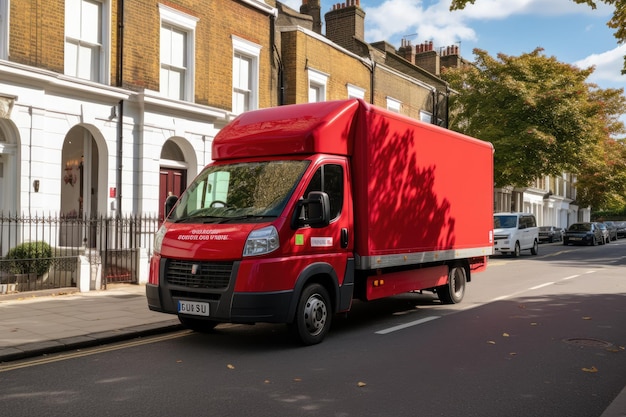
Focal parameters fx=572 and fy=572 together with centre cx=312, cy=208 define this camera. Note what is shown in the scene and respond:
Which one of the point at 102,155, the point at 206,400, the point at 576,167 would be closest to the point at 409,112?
the point at 576,167

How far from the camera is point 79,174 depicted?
1520cm

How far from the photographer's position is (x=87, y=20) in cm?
1368

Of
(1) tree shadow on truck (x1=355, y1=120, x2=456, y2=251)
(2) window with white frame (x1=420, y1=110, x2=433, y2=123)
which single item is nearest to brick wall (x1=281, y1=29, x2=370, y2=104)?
(2) window with white frame (x1=420, y1=110, x2=433, y2=123)

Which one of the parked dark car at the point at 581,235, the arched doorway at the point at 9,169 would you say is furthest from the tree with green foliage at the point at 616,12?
the parked dark car at the point at 581,235

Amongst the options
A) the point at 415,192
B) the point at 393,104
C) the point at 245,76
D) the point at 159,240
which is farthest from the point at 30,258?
the point at 393,104

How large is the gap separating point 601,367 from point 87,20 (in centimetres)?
1293

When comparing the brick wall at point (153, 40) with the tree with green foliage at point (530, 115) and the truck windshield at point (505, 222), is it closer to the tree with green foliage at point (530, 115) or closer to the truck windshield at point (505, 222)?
the truck windshield at point (505, 222)

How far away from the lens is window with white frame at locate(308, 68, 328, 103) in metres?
20.7

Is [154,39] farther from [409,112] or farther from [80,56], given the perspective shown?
[409,112]

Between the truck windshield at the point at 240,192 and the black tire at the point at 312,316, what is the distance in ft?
3.67

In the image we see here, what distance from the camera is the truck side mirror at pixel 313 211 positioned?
6.75 meters

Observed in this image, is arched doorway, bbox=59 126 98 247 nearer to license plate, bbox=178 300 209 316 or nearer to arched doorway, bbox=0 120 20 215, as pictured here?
arched doorway, bbox=0 120 20 215

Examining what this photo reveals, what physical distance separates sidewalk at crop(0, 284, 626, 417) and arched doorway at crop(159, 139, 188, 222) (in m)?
5.00

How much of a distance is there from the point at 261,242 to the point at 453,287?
213 inches
